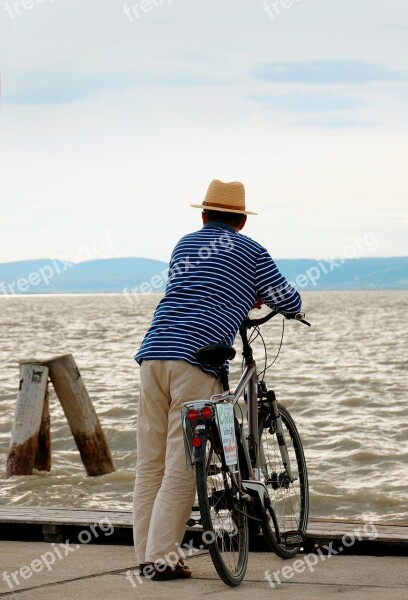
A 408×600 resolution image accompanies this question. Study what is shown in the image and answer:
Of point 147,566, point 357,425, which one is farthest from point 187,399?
point 357,425

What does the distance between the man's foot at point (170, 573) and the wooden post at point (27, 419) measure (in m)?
5.98

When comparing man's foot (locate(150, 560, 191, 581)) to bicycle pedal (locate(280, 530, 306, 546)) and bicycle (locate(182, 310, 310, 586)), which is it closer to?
bicycle (locate(182, 310, 310, 586))

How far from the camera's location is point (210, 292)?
536 cm

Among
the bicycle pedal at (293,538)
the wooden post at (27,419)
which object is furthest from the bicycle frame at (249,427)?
the wooden post at (27,419)

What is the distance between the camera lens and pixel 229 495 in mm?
5164

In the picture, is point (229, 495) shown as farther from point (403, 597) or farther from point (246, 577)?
point (403, 597)

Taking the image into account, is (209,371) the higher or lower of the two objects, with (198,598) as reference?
higher

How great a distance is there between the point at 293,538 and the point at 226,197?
1935 millimetres

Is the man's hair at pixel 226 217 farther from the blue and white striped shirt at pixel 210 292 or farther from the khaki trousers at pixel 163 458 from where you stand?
the khaki trousers at pixel 163 458

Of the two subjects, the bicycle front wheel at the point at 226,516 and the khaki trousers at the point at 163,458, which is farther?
the khaki trousers at the point at 163,458

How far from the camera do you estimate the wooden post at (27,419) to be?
11.0m

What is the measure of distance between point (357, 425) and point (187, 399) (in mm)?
11427

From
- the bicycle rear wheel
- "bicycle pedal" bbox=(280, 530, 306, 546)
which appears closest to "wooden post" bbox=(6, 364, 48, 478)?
the bicycle rear wheel

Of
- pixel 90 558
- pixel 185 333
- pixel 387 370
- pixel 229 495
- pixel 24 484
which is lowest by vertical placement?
pixel 387 370
